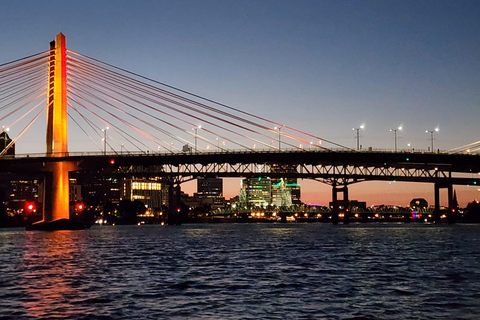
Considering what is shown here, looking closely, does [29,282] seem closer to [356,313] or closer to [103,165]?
[356,313]

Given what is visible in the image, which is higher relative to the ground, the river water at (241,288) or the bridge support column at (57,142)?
the bridge support column at (57,142)

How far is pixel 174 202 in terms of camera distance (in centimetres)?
14625

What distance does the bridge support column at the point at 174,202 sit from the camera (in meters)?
143

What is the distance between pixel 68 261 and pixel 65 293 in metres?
15.4

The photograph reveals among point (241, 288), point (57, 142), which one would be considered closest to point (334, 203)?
point (57, 142)

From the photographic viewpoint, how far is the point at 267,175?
144 meters

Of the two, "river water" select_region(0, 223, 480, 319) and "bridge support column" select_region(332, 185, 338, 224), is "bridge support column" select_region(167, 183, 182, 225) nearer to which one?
"bridge support column" select_region(332, 185, 338, 224)

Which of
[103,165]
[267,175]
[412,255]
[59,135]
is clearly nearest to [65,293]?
[412,255]

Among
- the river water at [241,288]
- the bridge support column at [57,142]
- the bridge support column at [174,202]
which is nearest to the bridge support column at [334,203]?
the bridge support column at [174,202]

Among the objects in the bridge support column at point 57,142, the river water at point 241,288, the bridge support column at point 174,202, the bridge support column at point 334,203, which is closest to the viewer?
the river water at point 241,288

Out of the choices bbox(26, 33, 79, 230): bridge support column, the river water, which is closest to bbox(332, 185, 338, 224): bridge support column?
bbox(26, 33, 79, 230): bridge support column

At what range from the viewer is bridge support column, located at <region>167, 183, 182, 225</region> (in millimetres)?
143375

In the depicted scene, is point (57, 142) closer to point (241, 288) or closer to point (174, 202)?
point (174, 202)

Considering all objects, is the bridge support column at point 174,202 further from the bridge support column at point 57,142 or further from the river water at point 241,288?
the river water at point 241,288
